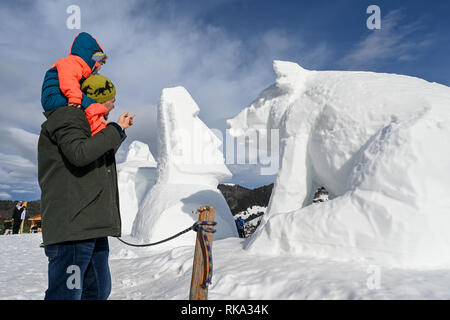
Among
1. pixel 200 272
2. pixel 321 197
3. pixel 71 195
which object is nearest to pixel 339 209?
pixel 200 272

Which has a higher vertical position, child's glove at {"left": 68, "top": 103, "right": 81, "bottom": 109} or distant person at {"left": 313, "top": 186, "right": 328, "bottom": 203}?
child's glove at {"left": 68, "top": 103, "right": 81, "bottom": 109}

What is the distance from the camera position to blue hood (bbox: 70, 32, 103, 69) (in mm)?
1727

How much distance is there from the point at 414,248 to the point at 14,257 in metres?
5.90

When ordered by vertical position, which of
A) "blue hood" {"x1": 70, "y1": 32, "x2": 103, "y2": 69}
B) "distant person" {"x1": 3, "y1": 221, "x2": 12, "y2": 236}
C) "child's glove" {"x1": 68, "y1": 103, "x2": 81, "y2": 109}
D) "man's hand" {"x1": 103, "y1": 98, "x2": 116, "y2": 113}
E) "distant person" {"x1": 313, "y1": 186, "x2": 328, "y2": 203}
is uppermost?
"blue hood" {"x1": 70, "y1": 32, "x2": 103, "y2": 69}

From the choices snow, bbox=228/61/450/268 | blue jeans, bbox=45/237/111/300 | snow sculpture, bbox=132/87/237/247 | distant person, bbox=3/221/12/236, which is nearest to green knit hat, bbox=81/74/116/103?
blue jeans, bbox=45/237/111/300

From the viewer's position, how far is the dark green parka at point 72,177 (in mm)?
1340

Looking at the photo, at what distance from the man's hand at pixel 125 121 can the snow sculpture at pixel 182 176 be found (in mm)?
4104

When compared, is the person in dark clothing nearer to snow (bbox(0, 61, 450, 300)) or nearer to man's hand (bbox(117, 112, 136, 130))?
snow (bbox(0, 61, 450, 300))

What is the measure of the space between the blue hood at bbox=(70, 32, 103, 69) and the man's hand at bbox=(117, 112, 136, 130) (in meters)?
0.44

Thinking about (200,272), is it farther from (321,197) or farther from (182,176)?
(321,197)

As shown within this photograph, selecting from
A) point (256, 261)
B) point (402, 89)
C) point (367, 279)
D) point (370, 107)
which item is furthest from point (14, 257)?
point (402, 89)

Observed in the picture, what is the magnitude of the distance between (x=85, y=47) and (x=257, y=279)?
6.58 ft
